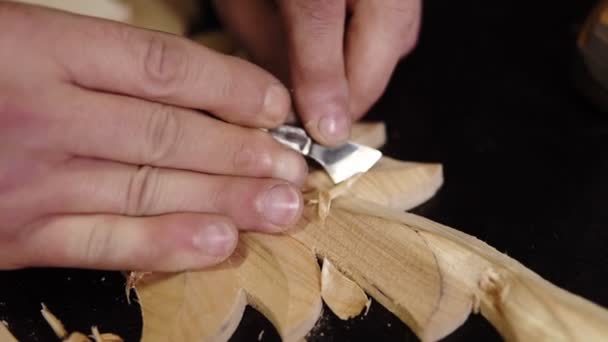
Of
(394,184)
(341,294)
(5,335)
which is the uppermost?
(394,184)

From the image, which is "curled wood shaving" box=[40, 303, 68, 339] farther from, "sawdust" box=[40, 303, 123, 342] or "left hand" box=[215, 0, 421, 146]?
"left hand" box=[215, 0, 421, 146]

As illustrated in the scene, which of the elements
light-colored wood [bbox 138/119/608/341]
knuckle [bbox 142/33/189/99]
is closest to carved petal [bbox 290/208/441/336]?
light-colored wood [bbox 138/119/608/341]

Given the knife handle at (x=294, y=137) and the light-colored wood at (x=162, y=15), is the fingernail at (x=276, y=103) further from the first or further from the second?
the light-colored wood at (x=162, y=15)

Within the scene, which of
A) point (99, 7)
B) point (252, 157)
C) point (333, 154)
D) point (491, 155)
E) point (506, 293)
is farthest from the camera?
point (99, 7)

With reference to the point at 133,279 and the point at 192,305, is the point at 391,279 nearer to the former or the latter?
the point at 192,305

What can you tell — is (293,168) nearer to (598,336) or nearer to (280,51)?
(280,51)

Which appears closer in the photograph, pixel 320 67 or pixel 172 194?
pixel 172 194

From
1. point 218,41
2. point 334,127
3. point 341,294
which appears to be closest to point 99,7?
point 218,41

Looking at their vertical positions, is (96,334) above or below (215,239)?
below
